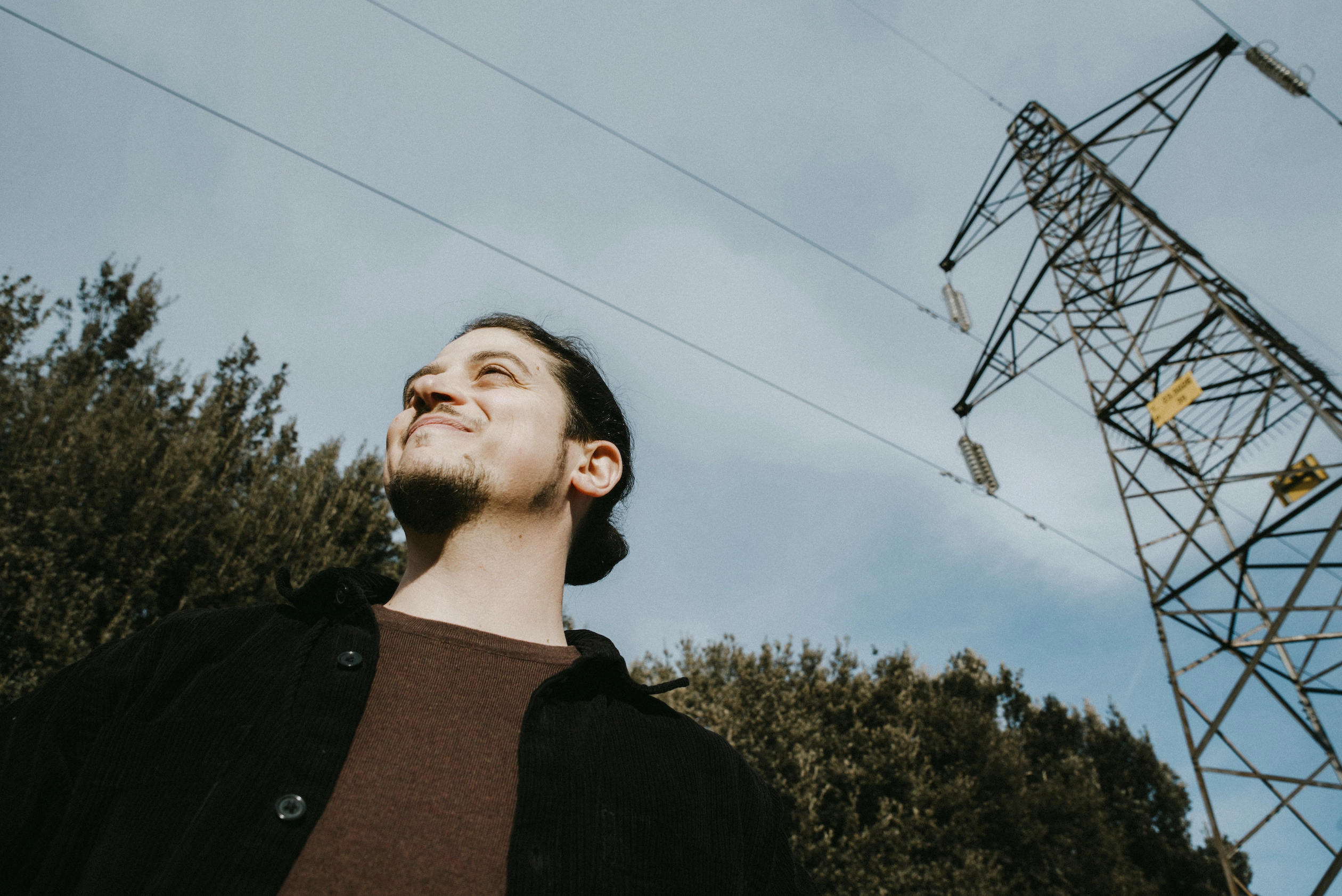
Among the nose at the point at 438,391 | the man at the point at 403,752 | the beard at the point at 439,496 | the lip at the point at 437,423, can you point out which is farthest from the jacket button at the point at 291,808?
the nose at the point at 438,391

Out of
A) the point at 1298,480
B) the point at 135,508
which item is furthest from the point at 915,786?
the point at 135,508

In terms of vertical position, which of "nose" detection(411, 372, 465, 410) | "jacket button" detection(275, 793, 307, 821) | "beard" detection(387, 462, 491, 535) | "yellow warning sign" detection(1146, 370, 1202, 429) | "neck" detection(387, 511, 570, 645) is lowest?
"jacket button" detection(275, 793, 307, 821)

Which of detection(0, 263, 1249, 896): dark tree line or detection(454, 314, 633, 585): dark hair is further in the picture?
detection(0, 263, 1249, 896): dark tree line

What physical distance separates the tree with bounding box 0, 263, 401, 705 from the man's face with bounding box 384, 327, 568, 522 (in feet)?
24.9

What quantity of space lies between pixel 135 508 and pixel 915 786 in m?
15.6

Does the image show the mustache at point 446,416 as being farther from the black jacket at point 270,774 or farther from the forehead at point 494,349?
the black jacket at point 270,774

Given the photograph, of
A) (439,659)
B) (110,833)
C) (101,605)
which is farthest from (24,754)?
(101,605)

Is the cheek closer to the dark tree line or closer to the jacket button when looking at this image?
the jacket button

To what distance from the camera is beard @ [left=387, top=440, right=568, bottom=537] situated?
6.60 ft

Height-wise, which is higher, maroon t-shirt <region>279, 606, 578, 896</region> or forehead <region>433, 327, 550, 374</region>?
forehead <region>433, 327, 550, 374</region>

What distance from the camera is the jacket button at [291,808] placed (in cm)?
115

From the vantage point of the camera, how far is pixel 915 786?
15227mm

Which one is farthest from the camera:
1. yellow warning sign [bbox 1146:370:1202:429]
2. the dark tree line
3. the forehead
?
the dark tree line

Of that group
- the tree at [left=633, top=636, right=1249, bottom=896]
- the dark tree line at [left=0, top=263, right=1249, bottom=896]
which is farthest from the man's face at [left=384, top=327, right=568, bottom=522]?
the tree at [left=633, top=636, right=1249, bottom=896]
